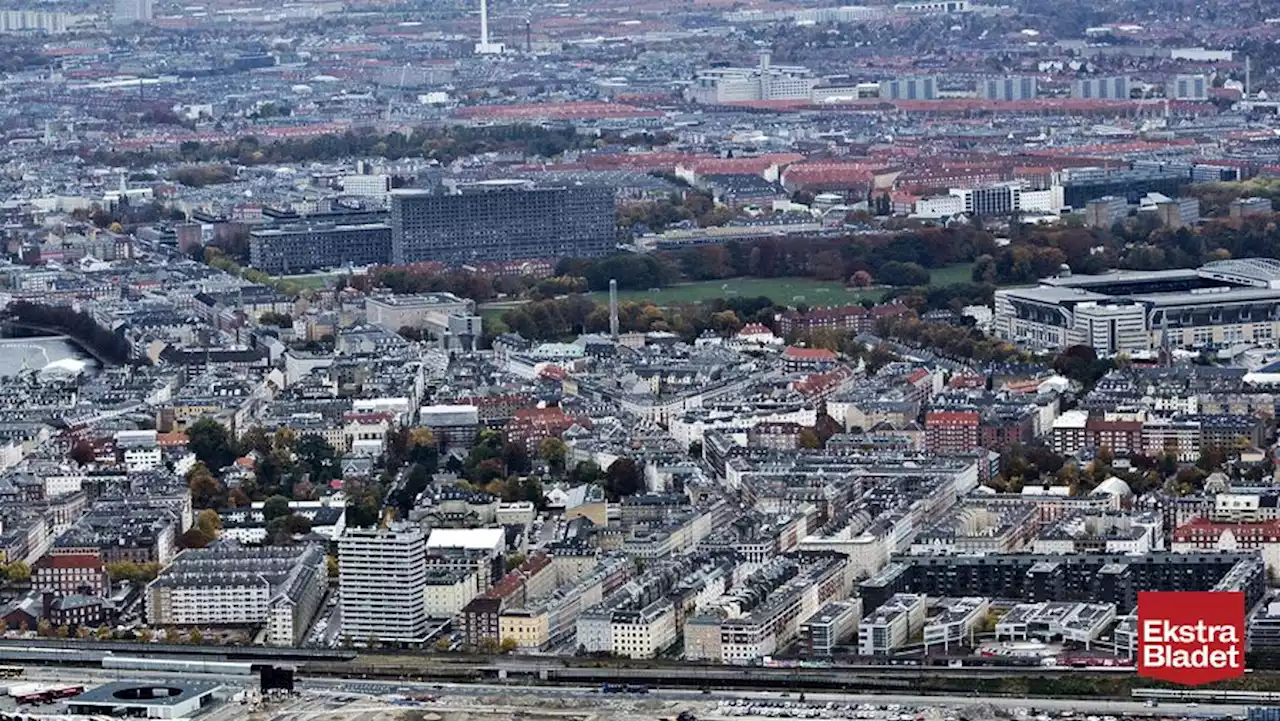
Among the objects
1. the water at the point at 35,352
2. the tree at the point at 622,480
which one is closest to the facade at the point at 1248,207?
the water at the point at 35,352

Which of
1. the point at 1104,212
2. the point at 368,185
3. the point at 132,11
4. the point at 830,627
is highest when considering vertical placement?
the point at 830,627

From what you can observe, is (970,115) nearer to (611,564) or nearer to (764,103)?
(764,103)

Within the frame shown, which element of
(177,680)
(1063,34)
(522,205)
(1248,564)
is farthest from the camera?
(1063,34)

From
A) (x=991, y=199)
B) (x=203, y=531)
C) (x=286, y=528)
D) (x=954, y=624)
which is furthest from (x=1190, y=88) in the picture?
(x=954, y=624)

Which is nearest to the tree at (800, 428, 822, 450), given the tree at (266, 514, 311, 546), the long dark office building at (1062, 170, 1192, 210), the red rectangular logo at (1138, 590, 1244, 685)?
the tree at (266, 514, 311, 546)

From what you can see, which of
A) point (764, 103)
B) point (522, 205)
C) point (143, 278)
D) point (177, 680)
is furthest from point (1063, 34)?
point (177, 680)

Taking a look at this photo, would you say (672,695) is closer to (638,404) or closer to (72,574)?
(72,574)
